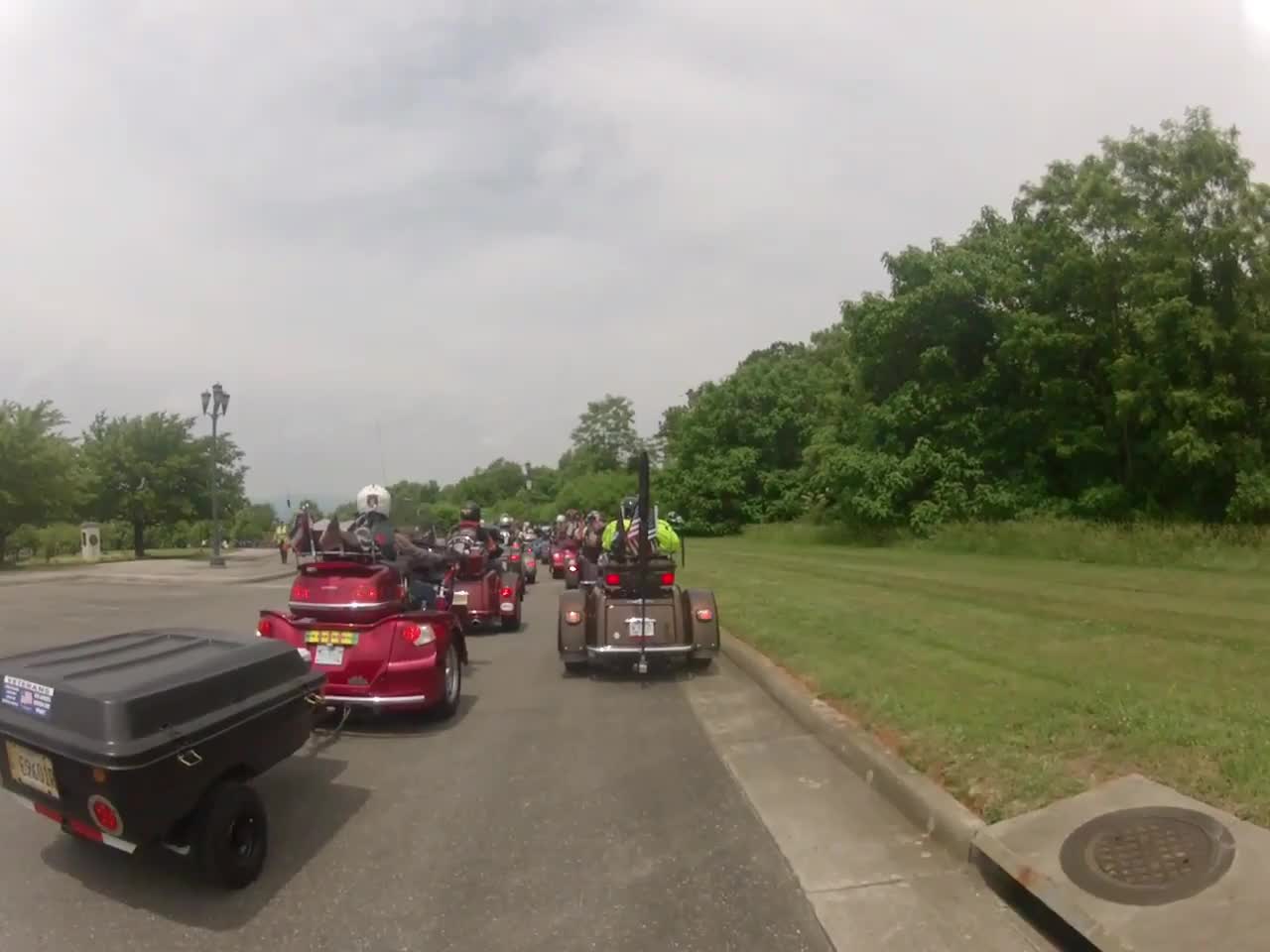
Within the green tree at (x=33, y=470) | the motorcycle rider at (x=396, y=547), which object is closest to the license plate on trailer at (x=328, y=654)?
the motorcycle rider at (x=396, y=547)

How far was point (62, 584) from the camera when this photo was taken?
25344mm

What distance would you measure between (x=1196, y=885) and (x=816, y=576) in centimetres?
1707

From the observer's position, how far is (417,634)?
25.4 ft

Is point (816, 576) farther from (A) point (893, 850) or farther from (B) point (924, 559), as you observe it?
(A) point (893, 850)

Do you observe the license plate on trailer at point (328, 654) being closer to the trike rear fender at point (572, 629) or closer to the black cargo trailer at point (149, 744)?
the black cargo trailer at point (149, 744)

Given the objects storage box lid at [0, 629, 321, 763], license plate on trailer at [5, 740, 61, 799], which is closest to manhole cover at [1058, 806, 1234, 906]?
storage box lid at [0, 629, 321, 763]

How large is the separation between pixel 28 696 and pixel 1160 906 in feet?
17.0

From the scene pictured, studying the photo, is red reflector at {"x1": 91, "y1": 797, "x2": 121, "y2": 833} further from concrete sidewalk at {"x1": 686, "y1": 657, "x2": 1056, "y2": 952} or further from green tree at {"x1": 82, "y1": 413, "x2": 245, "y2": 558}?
green tree at {"x1": 82, "y1": 413, "x2": 245, "y2": 558}

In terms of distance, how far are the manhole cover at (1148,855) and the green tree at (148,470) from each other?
45256 mm

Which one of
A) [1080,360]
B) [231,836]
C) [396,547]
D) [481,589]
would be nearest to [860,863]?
[231,836]

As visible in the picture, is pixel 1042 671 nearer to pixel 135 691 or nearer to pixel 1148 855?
pixel 1148 855

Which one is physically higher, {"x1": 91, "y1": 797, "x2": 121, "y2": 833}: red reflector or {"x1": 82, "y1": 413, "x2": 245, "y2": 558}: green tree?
{"x1": 82, "y1": 413, "x2": 245, "y2": 558}: green tree

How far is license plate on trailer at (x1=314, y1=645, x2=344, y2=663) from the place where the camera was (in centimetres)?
762

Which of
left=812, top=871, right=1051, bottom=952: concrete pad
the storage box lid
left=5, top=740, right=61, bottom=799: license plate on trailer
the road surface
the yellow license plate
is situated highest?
the storage box lid
